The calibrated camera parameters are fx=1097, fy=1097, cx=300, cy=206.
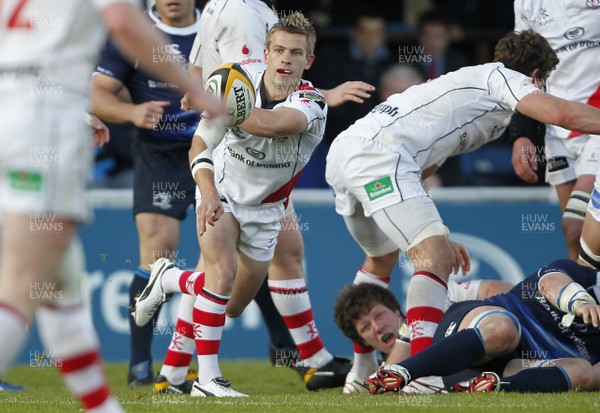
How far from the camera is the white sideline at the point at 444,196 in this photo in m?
9.55

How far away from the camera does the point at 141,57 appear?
3.48 meters

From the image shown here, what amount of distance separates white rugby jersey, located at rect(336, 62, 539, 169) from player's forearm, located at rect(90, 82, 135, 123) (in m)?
1.71

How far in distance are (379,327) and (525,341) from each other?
1031mm

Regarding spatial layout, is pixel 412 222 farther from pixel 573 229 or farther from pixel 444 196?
pixel 444 196

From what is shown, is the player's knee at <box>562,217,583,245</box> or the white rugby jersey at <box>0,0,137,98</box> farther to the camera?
the player's knee at <box>562,217,583,245</box>

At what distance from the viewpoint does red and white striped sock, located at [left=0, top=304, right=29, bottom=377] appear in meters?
3.48

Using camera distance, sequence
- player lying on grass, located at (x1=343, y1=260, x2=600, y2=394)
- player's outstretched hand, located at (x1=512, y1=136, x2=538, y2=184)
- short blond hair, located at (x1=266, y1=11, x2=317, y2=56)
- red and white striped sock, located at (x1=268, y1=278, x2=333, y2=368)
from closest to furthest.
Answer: player lying on grass, located at (x1=343, y1=260, x2=600, y2=394) < short blond hair, located at (x1=266, y1=11, x2=317, y2=56) < red and white striped sock, located at (x1=268, y1=278, x2=333, y2=368) < player's outstretched hand, located at (x1=512, y1=136, x2=538, y2=184)

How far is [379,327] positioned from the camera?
6.55 metres

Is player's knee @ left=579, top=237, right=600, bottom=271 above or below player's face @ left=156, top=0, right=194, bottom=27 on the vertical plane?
below

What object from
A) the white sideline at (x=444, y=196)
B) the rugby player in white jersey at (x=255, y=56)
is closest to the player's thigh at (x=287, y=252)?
the rugby player in white jersey at (x=255, y=56)

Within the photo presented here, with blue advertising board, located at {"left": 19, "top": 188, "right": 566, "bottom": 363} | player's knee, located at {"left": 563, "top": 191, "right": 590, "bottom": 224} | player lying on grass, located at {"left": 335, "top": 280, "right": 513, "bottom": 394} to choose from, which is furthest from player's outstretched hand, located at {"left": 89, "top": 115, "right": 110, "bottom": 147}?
player's knee, located at {"left": 563, "top": 191, "right": 590, "bottom": 224}

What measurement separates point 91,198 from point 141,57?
610 centimetres

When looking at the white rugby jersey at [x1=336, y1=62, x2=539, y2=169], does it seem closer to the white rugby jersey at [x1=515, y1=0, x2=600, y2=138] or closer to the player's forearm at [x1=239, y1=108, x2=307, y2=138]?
the player's forearm at [x1=239, y1=108, x2=307, y2=138]

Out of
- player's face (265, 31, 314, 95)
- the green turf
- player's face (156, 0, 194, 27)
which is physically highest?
player's face (156, 0, 194, 27)
